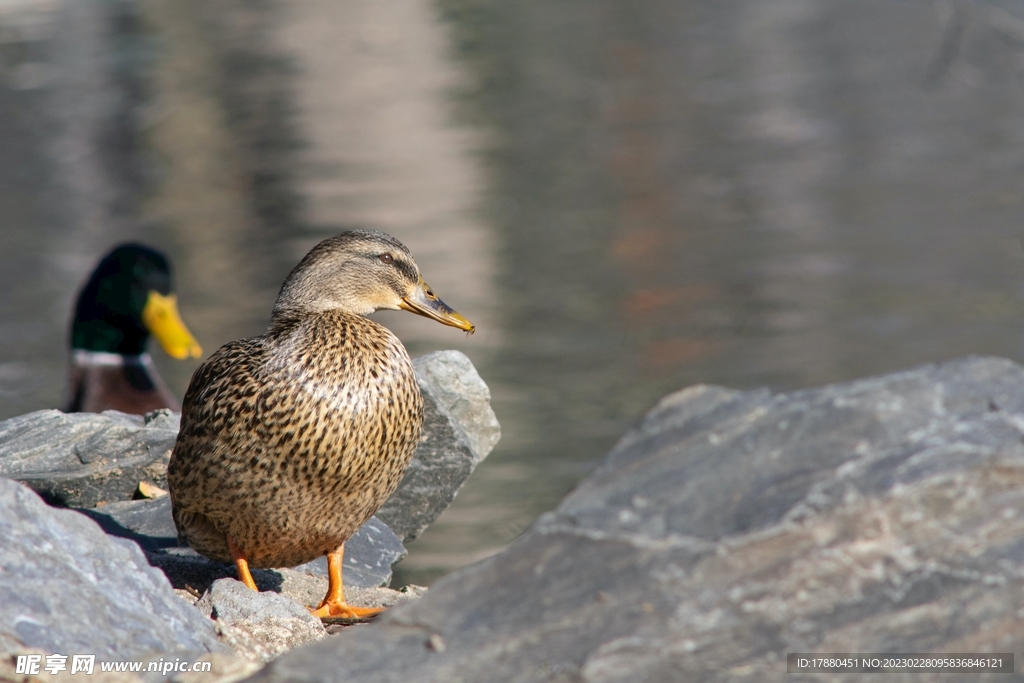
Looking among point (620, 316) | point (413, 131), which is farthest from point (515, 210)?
point (413, 131)

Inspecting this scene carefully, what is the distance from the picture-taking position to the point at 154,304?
7234mm

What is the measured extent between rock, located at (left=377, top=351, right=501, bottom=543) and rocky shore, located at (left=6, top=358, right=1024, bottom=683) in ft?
6.72

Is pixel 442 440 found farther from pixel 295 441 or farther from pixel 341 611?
pixel 295 441

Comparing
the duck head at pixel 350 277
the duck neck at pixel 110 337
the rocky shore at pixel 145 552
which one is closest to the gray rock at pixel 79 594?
the rocky shore at pixel 145 552

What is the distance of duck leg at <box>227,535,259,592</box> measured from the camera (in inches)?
135

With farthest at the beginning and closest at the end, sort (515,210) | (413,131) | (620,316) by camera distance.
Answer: (413,131) < (515,210) < (620,316)

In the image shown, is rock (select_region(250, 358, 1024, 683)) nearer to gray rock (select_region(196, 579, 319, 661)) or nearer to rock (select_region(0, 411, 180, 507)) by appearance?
gray rock (select_region(196, 579, 319, 661))

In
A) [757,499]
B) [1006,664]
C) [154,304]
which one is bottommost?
[154,304]

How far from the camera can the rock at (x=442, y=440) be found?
14.6 feet

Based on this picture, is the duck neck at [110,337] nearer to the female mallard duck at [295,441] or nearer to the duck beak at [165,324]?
the duck beak at [165,324]

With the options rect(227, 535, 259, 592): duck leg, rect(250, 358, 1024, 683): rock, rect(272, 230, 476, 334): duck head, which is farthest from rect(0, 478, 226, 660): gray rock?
rect(272, 230, 476, 334): duck head

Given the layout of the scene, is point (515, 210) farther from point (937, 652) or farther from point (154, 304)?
point (937, 652)

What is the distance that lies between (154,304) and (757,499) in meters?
5.48

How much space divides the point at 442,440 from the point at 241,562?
113 cm
